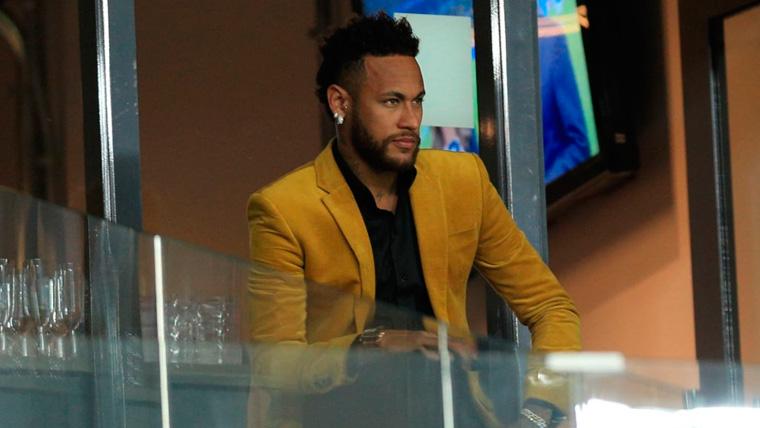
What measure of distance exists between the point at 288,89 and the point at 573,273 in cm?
234

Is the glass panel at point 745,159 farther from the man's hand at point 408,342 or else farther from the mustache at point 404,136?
the man's hand at point 408,342

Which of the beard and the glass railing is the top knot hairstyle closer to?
the beard

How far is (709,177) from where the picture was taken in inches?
214

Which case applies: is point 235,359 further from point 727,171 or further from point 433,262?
point 727,171

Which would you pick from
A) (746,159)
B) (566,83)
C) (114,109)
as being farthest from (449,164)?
(566,83)

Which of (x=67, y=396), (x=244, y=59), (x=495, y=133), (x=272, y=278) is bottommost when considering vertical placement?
(x=67, y=396)

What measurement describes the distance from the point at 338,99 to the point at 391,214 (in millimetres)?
282

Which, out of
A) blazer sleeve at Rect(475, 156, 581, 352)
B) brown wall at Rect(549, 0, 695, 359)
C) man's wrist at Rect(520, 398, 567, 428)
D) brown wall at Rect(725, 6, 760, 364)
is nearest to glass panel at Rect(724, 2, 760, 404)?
brown wall at Rect(725, 6, 760, 364)

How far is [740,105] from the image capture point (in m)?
5.32

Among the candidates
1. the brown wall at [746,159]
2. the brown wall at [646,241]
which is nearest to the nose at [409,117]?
the brown wall at [746,159]

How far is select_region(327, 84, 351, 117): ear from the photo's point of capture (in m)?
3.23

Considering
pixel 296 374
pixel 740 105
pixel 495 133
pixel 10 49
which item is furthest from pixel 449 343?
pixel 740 105

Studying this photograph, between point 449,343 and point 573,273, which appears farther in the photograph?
point 573,273

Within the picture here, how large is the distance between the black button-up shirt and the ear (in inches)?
6.2
